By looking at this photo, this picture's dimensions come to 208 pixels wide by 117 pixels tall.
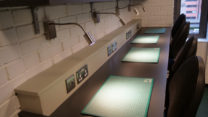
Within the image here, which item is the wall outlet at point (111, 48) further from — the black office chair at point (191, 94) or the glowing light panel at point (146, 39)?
the black office chair at point (191, 94)

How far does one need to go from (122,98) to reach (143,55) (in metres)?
0.95

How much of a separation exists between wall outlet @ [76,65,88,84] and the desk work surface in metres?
0.05

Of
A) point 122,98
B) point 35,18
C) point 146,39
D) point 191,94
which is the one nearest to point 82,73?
point 122,98

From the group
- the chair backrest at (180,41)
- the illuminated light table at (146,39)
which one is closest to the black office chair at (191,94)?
the chair backrest at (180,41)

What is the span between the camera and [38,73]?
1.16m

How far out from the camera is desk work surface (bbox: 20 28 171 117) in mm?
1068

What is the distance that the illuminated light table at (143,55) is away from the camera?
1872 millimetres

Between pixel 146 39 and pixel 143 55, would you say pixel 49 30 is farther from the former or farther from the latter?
pixel 146 39

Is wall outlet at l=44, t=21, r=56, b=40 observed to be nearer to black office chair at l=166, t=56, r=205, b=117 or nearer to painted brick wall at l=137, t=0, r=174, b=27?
black office chair at l=166, t=56, r=205, b=117

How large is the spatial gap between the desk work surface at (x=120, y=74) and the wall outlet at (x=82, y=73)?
52 mm

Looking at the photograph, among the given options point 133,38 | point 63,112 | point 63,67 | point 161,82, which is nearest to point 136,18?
point 133,38

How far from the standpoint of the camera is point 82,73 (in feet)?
4.47

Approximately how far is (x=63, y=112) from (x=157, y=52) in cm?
137

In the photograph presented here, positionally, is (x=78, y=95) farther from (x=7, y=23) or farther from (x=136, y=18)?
(x=136, y=18)
